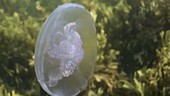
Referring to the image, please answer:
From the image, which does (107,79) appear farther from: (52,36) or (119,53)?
(52,36)

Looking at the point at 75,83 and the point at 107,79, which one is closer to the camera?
the point at 75,83

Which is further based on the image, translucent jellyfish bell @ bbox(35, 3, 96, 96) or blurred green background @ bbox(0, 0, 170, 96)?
blurred green background @ bbox(0, 0, 170, 96)

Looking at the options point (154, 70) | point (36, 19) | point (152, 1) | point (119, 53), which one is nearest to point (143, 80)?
point (154, 70)

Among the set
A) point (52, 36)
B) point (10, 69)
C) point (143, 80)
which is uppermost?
point (52, 36)

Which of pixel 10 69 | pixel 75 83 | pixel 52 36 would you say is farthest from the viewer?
pixel 10 69

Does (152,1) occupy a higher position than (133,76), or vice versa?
(152,1)
